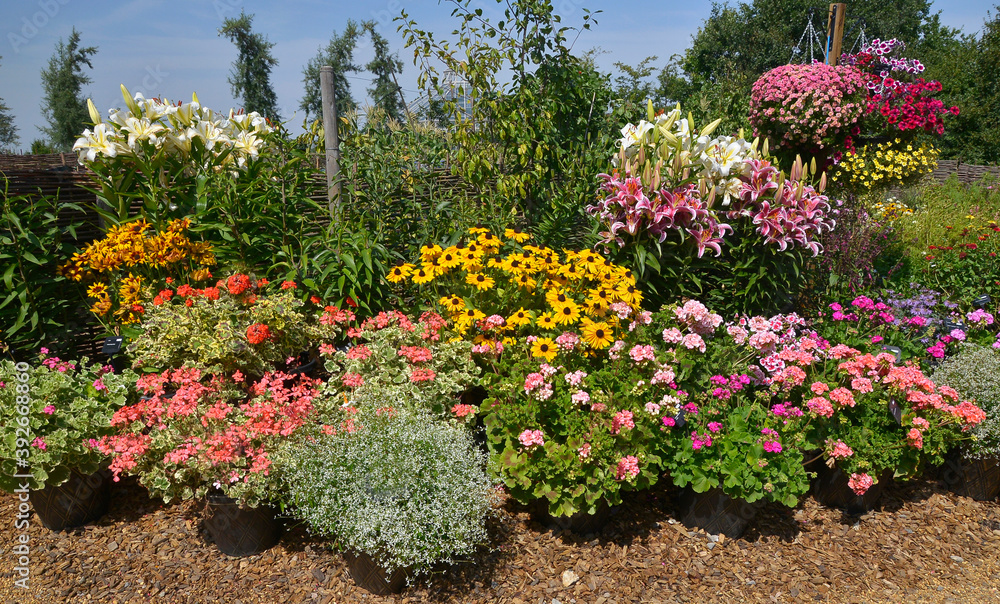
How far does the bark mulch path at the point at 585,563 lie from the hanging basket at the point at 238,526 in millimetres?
57

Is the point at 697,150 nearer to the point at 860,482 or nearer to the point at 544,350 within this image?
the point at 544,350

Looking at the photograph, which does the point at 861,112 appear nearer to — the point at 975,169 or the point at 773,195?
the point at 773,195

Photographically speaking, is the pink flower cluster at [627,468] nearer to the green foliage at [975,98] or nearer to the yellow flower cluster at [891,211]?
the yellow flower cluster at [891,211]

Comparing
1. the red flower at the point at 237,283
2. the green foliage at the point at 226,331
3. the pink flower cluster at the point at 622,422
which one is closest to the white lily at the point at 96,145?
the green foliage at the point at 226,331

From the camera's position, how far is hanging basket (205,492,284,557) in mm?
2338

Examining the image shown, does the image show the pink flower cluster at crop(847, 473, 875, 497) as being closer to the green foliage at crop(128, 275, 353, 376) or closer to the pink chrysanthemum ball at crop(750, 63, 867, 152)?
the green foliage at crop(128, 275, 353, 376)

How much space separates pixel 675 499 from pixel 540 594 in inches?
36.6

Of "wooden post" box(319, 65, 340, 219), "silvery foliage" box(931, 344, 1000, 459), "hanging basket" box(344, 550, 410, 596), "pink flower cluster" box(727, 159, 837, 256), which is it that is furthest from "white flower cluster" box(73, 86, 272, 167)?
"silvery foliage" box(931, 344, 1000, 459)

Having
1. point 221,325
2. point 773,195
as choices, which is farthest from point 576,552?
point 773,195

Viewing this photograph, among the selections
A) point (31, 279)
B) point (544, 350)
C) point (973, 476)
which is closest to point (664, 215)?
point (544, 350)

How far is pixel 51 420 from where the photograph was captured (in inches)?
101

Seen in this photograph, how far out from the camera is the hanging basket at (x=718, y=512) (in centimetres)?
254

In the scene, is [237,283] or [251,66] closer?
[237,283]

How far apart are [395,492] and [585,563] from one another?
87cm
